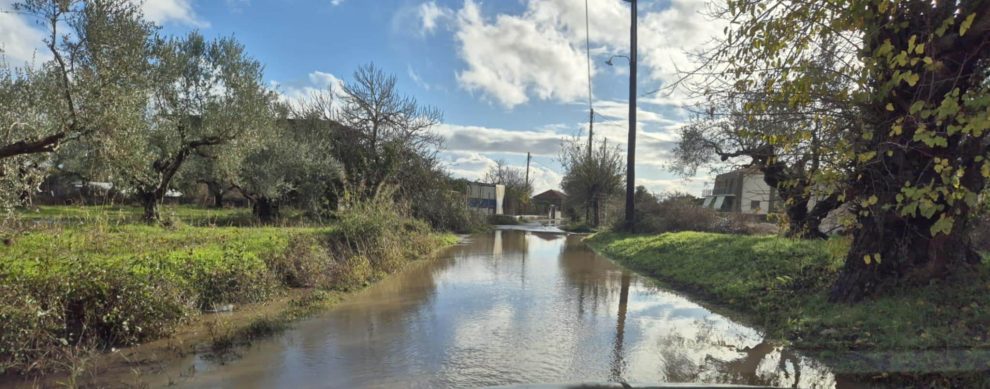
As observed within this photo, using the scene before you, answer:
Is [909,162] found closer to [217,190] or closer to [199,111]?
[199,111]

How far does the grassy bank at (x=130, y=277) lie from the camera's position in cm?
480

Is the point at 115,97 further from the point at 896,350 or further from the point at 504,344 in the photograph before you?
the point at 896,350

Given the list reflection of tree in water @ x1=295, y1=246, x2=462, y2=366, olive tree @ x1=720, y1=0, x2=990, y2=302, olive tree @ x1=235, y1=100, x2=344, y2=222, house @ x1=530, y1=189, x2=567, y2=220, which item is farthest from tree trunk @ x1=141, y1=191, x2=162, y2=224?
house @ x1=530, y1=189, x2=567, y2=220

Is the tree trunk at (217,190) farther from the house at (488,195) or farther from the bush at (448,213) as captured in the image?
the house at (488,195)

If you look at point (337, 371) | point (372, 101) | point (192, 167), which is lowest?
point (337, 371)

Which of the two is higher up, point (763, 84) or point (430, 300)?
point (763, 84)

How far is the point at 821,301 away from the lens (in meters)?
7.05

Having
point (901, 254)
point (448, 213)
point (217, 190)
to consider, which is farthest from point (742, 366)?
point (217, 190)

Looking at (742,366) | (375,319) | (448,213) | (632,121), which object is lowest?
(375,319)

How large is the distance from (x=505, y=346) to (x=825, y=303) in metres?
4.26

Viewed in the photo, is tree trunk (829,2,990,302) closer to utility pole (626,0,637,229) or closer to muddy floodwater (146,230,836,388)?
muddy floodwater (146,230,836,388)

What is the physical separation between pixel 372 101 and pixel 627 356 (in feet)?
70.2

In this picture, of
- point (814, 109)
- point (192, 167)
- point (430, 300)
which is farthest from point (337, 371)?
point (192, 167)

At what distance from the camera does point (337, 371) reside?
204 inches
